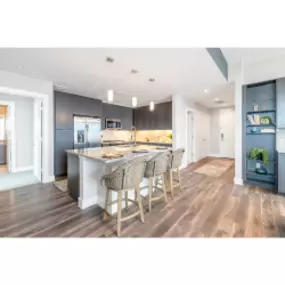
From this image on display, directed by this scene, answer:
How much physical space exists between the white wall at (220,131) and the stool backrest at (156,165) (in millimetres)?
5902

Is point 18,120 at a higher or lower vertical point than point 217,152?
higher

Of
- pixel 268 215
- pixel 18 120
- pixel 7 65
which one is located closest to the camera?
pixel 268 215

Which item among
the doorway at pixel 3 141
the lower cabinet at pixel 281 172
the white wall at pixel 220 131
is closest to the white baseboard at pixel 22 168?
the doorway at pixel 3 141

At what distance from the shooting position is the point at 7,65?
305cm

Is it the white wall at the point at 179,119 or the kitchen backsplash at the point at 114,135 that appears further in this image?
the kitchen backsplash at the point at 114,135

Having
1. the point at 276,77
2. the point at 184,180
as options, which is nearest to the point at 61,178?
the point at 184,180

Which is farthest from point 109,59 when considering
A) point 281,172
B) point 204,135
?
point 204,135

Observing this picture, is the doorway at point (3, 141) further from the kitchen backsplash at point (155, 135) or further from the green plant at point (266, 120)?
the green plant at point (266, 120)

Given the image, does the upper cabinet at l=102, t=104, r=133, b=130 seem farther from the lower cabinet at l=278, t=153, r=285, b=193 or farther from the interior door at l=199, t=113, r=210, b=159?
the lower cabinet at l=278, t=153, r=285, b=193

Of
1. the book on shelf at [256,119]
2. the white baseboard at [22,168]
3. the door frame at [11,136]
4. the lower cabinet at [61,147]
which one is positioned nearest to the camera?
the book on shelf at [256,119]

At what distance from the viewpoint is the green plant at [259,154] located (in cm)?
365
